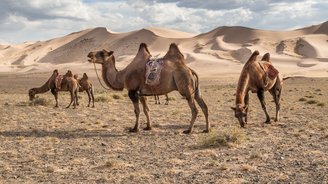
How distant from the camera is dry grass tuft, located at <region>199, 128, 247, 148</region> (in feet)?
37.7

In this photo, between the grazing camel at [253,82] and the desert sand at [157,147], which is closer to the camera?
the desert sand at [157,147]

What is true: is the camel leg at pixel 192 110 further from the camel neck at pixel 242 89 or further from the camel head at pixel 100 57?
the camel head at pixel 100 57

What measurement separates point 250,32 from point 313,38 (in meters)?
19.5

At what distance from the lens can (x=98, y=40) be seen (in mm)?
153875

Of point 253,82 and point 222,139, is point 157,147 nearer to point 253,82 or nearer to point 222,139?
point 222,139

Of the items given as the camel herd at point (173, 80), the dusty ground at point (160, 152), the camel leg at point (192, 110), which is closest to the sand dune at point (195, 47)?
the camel herd at point (173, 80)

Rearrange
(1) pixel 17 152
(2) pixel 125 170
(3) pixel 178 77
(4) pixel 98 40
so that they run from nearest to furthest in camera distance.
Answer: (2) pixel 125 170
(1) pixel 17 152
(3) pixel 178 77
(4) pixel 98 40

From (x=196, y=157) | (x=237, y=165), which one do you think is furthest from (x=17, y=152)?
(x=237, y=165)

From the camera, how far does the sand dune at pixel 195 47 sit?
103875mm

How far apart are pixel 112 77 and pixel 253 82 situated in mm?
4265

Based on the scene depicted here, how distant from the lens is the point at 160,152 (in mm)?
A: 11227

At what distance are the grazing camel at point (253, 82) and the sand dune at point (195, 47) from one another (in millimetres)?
71297

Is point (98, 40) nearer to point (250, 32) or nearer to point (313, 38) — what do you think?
point (250, 32)

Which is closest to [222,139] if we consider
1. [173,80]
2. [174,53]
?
[173,80]
